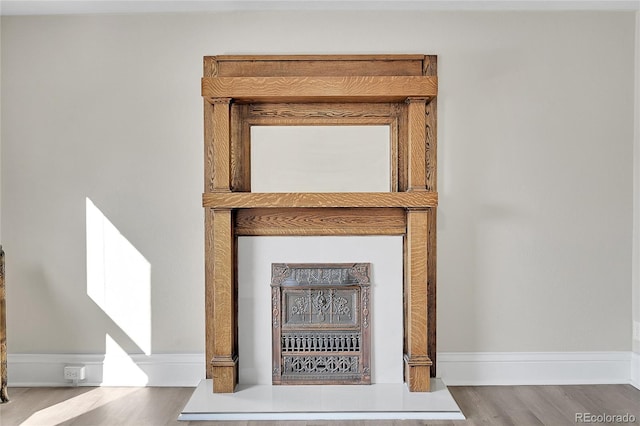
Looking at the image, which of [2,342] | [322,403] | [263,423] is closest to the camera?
[263,423]

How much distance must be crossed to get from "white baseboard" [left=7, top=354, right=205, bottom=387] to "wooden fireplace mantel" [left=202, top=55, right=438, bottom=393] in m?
0.15

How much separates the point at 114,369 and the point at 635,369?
3.37m

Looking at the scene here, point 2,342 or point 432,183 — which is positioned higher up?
point 432,183

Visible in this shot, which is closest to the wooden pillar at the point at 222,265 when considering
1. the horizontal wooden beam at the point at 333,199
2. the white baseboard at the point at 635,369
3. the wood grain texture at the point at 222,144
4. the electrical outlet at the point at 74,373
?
the wood grain texture at the point at 222,144

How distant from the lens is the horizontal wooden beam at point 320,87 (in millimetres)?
2947

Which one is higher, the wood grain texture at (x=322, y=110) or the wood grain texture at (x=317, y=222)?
the wood grain texture at (x=322, y=110)

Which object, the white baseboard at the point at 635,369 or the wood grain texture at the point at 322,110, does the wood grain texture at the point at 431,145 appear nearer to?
the wood grain texture at the point at 322,110

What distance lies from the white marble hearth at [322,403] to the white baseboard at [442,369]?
0.81ft

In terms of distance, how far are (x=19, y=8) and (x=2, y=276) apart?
167cm

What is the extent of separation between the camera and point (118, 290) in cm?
325

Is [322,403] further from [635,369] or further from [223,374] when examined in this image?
[635,369]

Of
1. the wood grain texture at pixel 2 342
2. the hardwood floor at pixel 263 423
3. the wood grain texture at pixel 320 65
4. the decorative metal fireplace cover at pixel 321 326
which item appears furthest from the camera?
Answer: the wood grain texture at pixel 320 65

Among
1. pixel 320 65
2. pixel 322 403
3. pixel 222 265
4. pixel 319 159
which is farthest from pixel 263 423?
pixel 320 65

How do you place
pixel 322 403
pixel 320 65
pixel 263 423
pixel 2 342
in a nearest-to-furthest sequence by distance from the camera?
1. pixel 263 423
2. pixel 322 403
3. pixel 2 342
4. pixel 320 65
